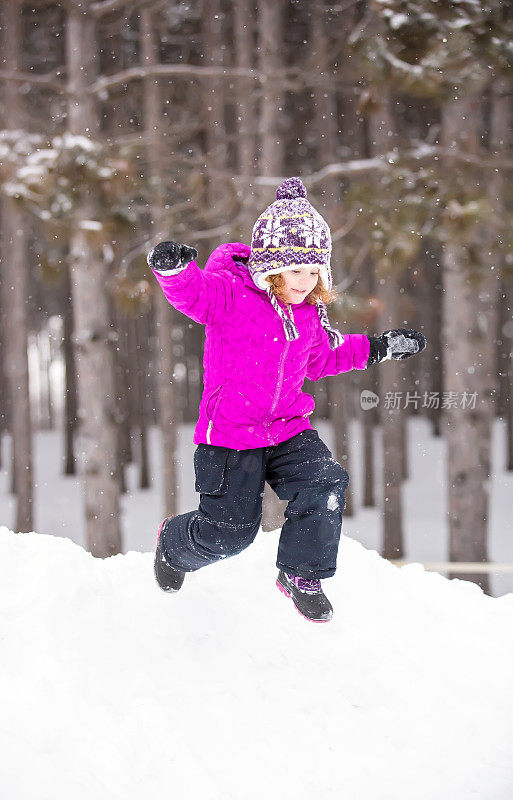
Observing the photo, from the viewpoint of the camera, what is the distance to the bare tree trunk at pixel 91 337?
297 inches

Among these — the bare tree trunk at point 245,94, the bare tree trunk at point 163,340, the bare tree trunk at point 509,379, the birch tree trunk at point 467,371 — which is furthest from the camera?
the bare tree trunk at point 509,379

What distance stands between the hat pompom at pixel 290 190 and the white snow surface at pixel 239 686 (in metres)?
1.89

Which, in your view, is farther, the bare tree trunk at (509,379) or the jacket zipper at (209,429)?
the bare tree trunk at (509,379)

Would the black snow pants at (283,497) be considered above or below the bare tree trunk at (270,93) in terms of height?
below

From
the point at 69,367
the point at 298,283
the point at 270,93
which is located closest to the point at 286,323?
the point at 298,283

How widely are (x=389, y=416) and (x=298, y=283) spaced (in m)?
7.68

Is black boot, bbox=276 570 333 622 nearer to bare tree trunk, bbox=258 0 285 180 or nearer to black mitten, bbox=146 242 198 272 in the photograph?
black mitten, bbox=146 242 198 272

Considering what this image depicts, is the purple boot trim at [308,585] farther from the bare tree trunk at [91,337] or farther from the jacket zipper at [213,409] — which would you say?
the bare tree trunk at [91,337]

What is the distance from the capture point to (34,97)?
482 inches

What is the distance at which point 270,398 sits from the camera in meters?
3.07

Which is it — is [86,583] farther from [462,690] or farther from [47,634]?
[462,690]

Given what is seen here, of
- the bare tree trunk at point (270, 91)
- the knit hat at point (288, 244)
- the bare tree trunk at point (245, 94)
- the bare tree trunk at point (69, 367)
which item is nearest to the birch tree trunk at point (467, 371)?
the bare tree trunk at point (270, 91)

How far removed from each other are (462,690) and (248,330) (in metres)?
1.80

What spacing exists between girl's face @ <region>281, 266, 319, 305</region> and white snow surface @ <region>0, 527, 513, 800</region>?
154 centimetres
